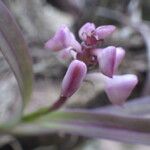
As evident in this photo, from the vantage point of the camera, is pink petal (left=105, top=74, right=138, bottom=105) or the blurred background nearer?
pink petal (left=105, top=74, right=138, bottom=105)

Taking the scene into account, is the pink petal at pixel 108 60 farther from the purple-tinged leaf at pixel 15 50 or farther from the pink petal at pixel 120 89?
the purple-tinged leaf at pixel 15 50

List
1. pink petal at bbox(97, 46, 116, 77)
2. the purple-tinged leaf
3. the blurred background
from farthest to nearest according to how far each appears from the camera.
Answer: the blurred background, the purple-tinged leaf, pink petal at bbox(97, 46, 116, 77)

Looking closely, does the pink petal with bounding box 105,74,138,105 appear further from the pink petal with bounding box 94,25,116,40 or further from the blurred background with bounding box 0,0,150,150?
the blurred background with bounding box 0,0,150,150

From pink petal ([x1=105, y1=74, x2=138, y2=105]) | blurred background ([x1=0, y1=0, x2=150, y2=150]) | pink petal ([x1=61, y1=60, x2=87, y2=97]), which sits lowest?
blurred background ([x1=0, y1=0, x2=150, y2=150])

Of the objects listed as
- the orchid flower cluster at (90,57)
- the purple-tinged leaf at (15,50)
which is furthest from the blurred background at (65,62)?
the orchid flower cluster at (90,57)

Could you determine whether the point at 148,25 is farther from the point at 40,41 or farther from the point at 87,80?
the point at 87,80

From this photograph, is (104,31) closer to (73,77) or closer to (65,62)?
(73,77)

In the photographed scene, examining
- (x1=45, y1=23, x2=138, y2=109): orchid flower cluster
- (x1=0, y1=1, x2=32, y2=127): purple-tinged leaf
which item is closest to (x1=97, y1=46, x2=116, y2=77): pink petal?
(x1=45, y1=23, x2=138, y2=109): orchid flower cluster

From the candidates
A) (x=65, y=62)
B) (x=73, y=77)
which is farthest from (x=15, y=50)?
(x=65, y=62)
